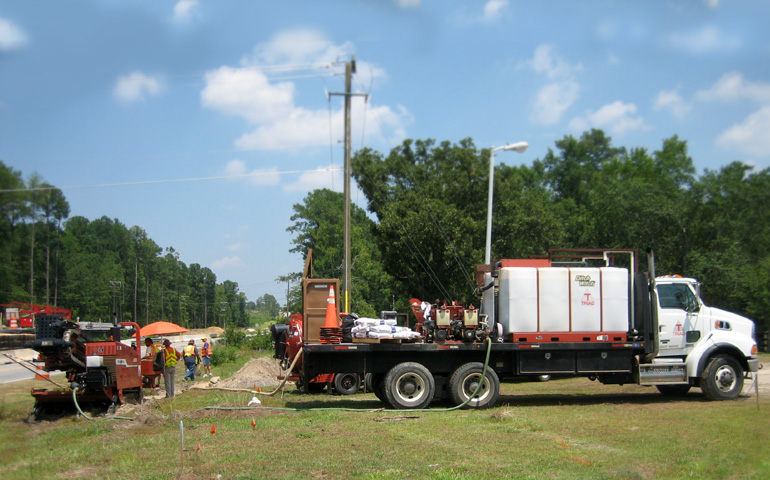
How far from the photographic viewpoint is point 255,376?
24.6 meters

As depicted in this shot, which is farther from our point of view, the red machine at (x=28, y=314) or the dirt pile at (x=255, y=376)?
the dirt pile at (x=255, y=376)

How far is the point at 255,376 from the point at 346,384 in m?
6.27

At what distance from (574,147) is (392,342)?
66.3m

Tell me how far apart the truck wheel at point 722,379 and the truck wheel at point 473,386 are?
4.81 metres

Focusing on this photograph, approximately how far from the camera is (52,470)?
8188mm

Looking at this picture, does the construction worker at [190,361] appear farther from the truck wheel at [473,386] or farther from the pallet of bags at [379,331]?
the truck wheel at [473,386]

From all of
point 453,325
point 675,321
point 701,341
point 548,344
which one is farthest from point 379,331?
point 701,341

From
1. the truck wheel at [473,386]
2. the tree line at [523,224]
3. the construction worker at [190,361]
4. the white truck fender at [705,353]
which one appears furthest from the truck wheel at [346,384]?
the tree line at [523,224]

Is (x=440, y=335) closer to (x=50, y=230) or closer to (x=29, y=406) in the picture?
(x=50, y=230)

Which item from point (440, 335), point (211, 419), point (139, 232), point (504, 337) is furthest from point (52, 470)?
point (139, 232)

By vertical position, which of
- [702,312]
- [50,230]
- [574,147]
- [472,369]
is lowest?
[472,369]

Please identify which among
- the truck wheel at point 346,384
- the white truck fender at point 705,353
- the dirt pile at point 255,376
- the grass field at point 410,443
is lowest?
the dirt pile at point 255,376

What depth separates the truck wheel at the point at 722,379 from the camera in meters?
15.5

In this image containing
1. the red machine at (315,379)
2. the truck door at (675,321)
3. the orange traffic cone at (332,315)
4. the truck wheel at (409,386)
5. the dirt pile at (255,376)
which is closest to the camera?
the truck wheel at (409,386)
